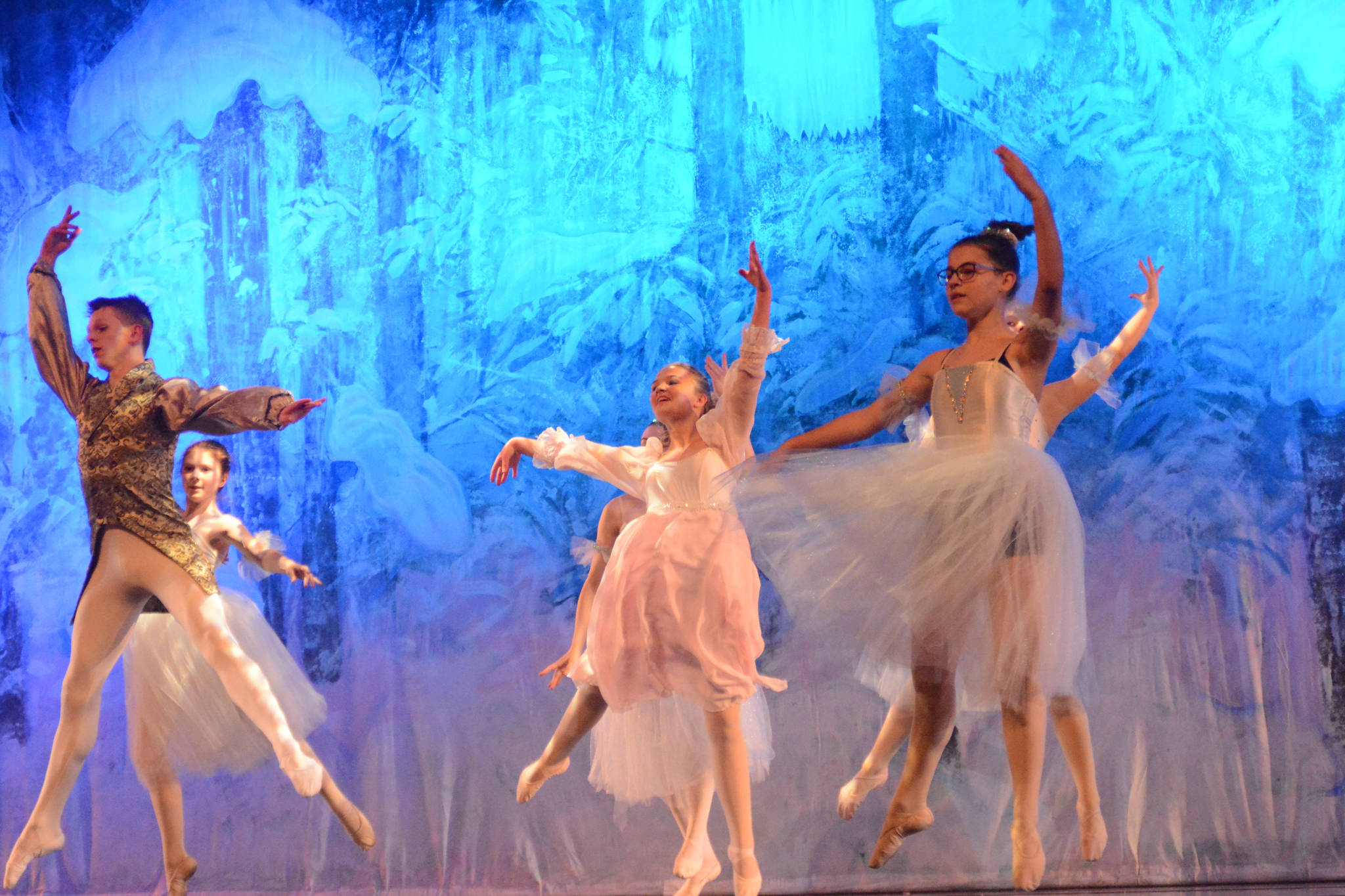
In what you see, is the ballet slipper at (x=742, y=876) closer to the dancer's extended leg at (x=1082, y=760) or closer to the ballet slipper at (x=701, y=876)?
the ballet slipper at (x=701, y=876)

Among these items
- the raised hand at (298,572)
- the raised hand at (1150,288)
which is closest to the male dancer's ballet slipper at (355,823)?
the raised hand at (298,572)

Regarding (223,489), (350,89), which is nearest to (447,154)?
(350,89)

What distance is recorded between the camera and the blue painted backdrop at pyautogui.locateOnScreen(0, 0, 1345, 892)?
3.92m

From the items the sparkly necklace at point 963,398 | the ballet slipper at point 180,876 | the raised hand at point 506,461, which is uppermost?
the sparkly necklace at point 963,398

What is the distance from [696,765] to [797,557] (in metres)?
0.82

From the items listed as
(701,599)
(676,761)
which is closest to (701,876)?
(676,761)

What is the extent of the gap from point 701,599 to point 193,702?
1820mm

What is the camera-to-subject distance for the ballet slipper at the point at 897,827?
3.21m

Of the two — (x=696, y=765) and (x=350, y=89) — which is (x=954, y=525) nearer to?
(x=696, y=765)

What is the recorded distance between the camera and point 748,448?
353cm

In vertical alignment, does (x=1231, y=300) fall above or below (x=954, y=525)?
above

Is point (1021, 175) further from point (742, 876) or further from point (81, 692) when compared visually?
point (81, 692)

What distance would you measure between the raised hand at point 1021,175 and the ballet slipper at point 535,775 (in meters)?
2.20

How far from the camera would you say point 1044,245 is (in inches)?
123
